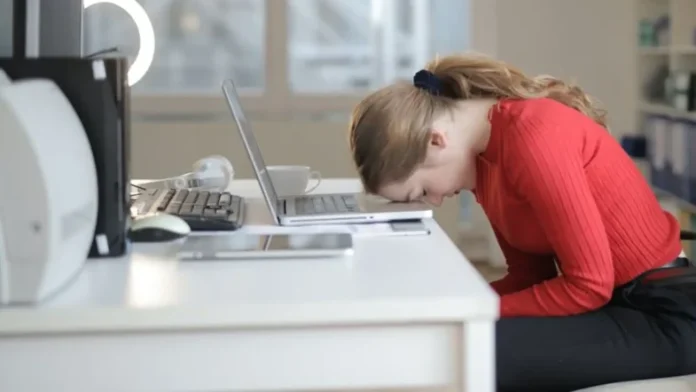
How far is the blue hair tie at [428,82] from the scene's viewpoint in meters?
1.48

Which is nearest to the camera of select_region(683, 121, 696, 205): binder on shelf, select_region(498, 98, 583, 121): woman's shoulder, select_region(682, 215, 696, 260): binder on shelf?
select_region(498, 98, 583, 121): woman's shoulder

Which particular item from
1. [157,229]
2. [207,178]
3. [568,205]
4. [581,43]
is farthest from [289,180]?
[581,43]

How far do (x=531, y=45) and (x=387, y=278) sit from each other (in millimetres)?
2928

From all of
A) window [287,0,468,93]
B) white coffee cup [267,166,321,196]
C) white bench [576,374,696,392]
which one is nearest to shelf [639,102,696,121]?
window [287,0,468,93]

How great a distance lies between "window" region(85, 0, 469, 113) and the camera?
149 inches

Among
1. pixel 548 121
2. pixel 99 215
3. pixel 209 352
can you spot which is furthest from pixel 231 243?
pixel 548 121

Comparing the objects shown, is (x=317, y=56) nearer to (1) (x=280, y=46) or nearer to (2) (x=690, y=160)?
(1) (x=280, y=46)

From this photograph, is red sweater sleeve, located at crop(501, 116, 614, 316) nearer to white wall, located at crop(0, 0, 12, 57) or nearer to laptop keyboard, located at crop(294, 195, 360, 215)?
laptop keyboard, located at crop(294, 195, 360, 215)

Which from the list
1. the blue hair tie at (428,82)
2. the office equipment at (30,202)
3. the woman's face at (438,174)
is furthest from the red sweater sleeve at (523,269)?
the office equipment at (30,202)

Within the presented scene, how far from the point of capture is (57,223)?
0.93m

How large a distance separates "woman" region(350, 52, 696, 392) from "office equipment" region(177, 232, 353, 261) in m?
0.25

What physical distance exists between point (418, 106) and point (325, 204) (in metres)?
0.24

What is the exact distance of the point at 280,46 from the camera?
378 cm

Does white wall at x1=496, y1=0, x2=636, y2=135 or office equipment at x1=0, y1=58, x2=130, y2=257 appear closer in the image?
office equipment at x1=0, y1=58, x2=130, y2=257
